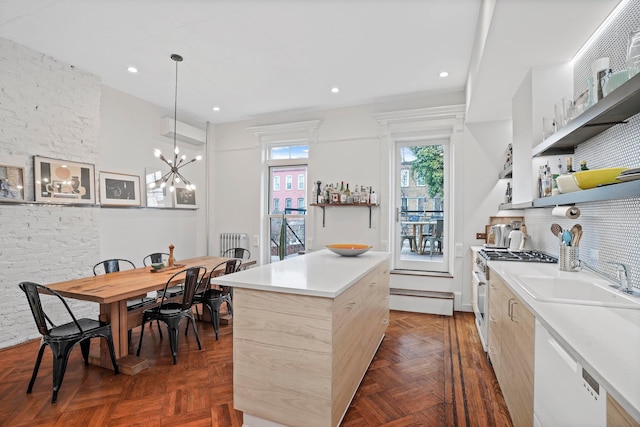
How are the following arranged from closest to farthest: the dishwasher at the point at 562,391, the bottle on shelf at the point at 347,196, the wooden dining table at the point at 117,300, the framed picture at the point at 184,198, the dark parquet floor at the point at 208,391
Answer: the dishwasher at the point at 562,391, the dark parquet floor at the point at 208,391, the wooden dining table at the point at 117,300, the bottle on shelf at the point at 347,196, the framed picture at the point at 184,198

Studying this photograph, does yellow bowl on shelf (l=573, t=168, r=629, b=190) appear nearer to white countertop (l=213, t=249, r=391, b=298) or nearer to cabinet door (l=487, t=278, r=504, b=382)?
cabinet door (l=487, t=278, r=504, b=382)

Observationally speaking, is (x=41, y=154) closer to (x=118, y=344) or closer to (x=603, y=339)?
(x=118, y=344)

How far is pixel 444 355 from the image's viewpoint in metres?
2.92

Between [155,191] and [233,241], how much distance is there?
5.22 ft

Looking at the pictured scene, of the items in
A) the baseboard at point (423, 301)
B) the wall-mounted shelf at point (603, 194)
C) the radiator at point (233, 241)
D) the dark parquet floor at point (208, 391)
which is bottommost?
the dark parquet floor at point (208, 391)

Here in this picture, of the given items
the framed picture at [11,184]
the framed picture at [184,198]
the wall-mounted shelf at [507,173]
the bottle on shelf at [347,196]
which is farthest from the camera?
the framed picture at [184,198]

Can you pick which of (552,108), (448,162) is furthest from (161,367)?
(448,162)

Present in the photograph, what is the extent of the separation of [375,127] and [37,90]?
13.6 ft

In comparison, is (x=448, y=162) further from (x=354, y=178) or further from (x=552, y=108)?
(x=552, y=108)

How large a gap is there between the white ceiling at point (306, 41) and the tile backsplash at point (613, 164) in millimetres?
156

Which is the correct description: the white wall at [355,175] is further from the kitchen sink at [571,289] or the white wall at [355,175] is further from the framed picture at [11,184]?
the framed picture at [11,184]

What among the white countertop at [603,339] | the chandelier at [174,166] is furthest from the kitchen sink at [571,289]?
the chandelier at [174,166]

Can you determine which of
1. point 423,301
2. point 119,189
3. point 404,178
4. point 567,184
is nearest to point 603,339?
point 567,184

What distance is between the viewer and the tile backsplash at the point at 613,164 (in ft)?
5.38
